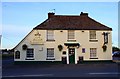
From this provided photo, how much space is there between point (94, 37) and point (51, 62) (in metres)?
6.92

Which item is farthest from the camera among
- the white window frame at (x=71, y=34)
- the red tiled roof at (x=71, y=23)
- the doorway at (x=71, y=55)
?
the red tiled roof at (x=71, y=23)

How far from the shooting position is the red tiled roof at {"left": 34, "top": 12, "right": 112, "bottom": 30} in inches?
1658

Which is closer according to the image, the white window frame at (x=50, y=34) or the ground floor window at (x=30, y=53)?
the ground floor window at (x=30, y=53)

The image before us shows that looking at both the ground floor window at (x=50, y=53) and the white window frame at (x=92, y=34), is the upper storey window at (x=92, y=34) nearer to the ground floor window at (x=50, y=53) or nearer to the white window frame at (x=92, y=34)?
the white window frame at (x=92, y=34)

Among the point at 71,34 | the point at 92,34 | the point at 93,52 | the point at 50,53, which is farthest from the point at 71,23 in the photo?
the point at 50,53

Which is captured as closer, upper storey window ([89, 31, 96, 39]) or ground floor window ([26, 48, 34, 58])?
ground floor window ([26, 48, 34, 58])

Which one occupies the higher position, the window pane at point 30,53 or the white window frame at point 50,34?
the white window frame at point 50,34

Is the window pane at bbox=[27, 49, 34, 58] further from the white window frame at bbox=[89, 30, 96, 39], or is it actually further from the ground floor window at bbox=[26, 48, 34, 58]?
the white window frame at bbox=[89, 30, 96, 39]

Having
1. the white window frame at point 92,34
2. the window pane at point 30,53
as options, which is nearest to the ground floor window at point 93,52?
the white window frame at point 92,34

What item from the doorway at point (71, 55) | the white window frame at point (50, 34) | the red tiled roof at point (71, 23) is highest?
the red tiled roof at point (71, 23)

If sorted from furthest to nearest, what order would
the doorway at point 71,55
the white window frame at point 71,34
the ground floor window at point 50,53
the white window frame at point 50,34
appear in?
the white window frame at point 71,34 < the white window frame at point 50,34 < the doorway at point 71,55 < the ground floor window at point 50,53

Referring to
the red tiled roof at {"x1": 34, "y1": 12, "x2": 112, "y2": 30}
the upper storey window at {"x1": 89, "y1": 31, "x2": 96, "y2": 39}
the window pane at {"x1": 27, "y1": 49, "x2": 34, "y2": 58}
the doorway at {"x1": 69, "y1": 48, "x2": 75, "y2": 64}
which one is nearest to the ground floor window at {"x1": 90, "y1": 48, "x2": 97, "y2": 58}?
the upper storey window at {"x1": 89, "y1": 31, "x2": 96, "y2": 39}

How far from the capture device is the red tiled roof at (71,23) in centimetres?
4212

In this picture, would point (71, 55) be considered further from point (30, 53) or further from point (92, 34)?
point (30, 53)
